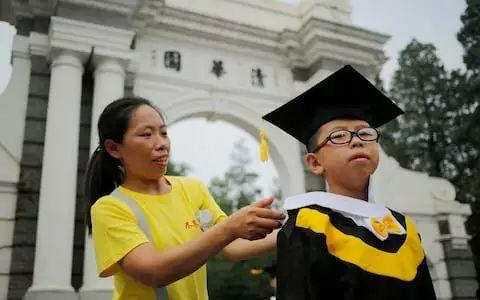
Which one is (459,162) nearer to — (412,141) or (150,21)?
(412,141)

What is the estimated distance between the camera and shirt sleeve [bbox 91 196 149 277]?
1.36 meters

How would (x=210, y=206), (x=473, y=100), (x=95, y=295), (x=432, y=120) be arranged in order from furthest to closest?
(x=432, y=120) → (x=473, y=100) → (x=95, y=295) → (x=210, y=206)

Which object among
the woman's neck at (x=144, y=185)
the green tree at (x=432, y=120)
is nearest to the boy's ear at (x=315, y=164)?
the woman's neck at (x=144, y=185)

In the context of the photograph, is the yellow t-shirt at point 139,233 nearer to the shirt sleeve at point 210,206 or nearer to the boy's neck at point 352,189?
the shirt sleeve at point 210,206

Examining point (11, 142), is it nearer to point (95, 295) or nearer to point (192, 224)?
point (95, 295)

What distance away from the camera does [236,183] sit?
2361cm

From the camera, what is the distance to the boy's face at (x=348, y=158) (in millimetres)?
1533

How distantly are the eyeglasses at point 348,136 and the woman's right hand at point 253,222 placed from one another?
0.43 meters

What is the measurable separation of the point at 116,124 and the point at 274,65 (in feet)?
21.1

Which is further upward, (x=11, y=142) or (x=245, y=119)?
(x=245, y=119)

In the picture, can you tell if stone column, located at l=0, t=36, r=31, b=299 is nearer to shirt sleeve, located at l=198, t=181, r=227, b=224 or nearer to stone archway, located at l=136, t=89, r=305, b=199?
stone archway, located at l=136, t=89, r=305, b=199

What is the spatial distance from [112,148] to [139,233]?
1.32 ft

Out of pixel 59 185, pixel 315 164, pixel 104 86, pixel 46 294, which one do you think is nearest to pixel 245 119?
pixel 104 86

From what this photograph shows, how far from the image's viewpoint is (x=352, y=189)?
1.58m
